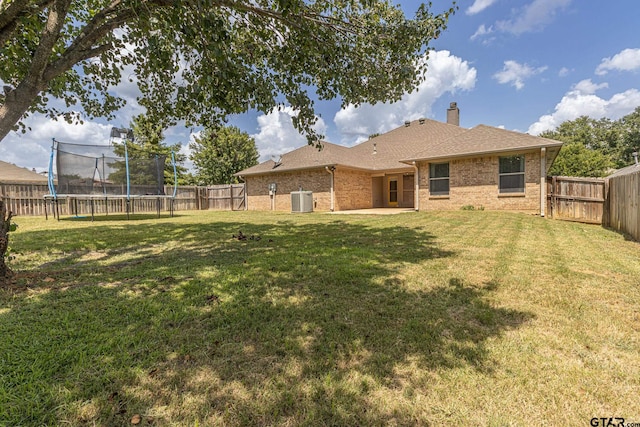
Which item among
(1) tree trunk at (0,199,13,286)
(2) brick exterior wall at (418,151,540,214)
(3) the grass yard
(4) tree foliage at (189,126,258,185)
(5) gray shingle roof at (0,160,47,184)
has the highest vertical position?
(4) tree foliage at (189,126,258,185)

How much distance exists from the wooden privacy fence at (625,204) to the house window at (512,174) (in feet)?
10.5

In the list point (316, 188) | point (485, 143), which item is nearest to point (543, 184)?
point (485, 143)

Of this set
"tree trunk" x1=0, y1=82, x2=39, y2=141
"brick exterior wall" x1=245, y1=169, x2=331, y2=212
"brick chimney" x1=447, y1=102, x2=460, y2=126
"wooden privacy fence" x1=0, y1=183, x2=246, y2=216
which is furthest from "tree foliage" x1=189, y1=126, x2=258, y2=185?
"tree trunk" x1=0, y1=82, x2=39, y2=141

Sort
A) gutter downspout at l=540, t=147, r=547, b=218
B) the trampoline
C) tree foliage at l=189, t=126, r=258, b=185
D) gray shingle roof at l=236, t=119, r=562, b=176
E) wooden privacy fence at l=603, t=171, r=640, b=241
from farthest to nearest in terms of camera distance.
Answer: tree foliage at l=189, t=126, r=258, b=185, gray shingle roof at l=236, t=119, r=562, b=176, the trampoline, gutter downspout at l=540, t=147, r=547, b=218, wooden privacy fence at l=603, t=171, r=640, b=241

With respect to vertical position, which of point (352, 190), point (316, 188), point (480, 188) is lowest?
point (480, 188)

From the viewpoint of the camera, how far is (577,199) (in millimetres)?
9508

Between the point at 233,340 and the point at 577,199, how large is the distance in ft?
39.7

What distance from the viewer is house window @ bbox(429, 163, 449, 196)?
13.0 m

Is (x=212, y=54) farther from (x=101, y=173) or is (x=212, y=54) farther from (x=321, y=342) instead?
(x=101, y=173)

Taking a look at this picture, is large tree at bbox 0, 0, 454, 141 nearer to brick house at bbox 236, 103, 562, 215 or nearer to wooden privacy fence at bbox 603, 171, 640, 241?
brick house at bbox 236, 103, 562, 215

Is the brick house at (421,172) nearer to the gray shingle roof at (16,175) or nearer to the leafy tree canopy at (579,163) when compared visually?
the leafy tree canopy at (579,163)

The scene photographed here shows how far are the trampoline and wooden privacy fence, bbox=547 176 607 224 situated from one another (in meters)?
15.0

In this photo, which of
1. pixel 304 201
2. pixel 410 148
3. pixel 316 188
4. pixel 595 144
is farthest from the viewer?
pixel 595 144

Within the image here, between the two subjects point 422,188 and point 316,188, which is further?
point 316,188
